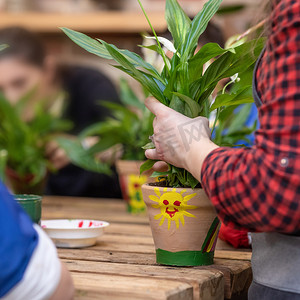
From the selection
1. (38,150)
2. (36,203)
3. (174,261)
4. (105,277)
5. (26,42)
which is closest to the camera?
(105,277)

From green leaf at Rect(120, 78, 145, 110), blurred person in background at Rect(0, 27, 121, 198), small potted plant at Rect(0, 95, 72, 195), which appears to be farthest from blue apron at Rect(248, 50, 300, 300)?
blurred person in background at Rect(0, 27, 121, 198)

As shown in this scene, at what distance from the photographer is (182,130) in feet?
3.24

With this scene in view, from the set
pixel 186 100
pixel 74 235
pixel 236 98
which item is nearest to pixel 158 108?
pixel 186 100

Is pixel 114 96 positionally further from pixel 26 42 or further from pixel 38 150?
pixel 38 150

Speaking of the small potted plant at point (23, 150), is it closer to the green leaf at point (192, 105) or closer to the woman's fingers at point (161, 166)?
the woman's fingers at point (161, 166)

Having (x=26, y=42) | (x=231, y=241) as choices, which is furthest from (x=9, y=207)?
(x=26, y=42)

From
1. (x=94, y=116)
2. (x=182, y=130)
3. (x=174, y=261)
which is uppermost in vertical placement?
(x=182, y=130)

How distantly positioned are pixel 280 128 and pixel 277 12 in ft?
0.55

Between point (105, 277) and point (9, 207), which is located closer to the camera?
point (9, 207)

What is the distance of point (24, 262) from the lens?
73 centimetres

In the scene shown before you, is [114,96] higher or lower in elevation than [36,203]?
lower

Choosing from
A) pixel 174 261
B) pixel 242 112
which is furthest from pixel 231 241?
pixel 242 112

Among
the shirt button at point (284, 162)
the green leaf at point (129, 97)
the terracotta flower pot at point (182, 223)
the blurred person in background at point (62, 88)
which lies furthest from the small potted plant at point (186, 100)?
the blurred person in background at point (62, 88)

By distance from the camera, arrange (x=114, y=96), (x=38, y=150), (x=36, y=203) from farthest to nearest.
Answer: (x=114, y=96)
(x=38, y=150)
(x=36, y=203)
